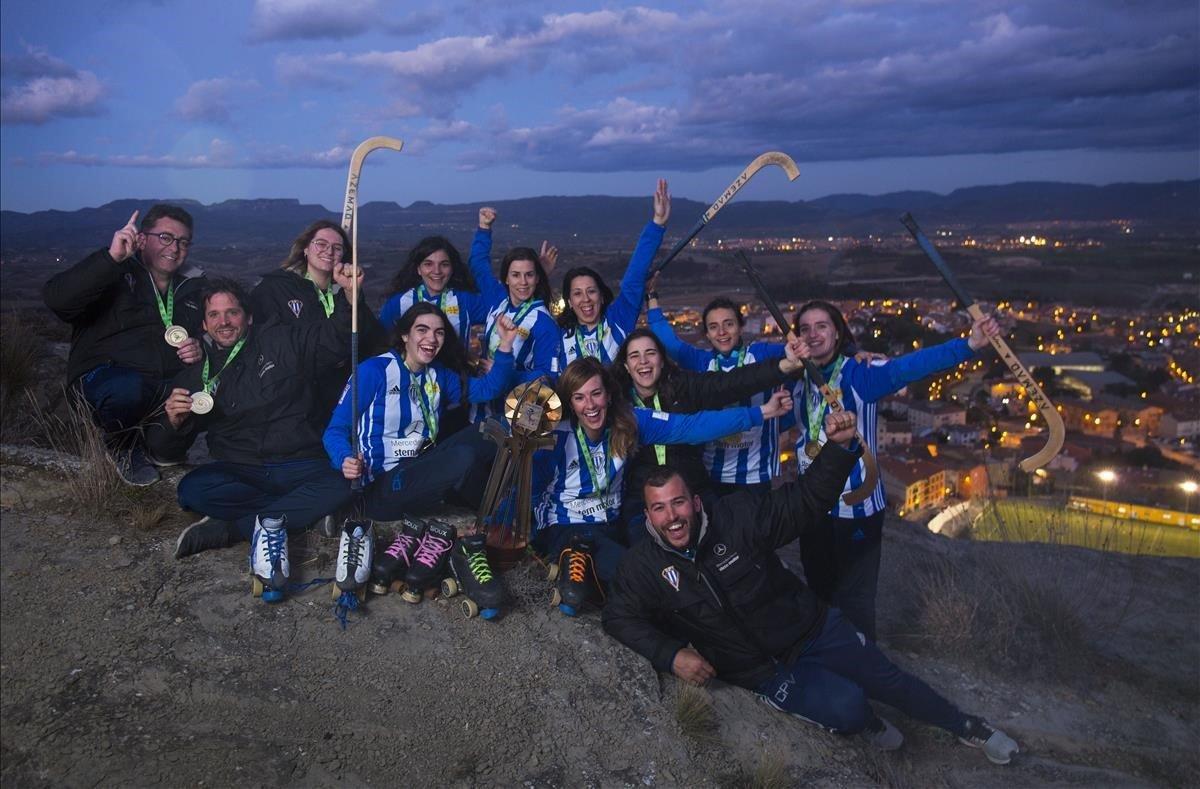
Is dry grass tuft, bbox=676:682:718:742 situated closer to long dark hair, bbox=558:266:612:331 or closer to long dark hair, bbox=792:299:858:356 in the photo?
long dark hair, bbox=792:299:858:356

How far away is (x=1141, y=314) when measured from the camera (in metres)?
46.3

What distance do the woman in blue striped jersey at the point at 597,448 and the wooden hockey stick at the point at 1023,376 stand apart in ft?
4.06

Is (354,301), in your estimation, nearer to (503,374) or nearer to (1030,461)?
(503,374)

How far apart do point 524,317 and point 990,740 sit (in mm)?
4214

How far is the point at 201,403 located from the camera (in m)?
5.54

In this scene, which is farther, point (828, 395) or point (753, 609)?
point (828, 395)

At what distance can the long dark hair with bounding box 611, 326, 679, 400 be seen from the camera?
5.78 meters

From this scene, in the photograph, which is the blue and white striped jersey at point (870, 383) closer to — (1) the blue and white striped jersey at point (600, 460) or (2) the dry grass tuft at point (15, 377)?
(1) the blue and white striped jersey at point (600, 460)

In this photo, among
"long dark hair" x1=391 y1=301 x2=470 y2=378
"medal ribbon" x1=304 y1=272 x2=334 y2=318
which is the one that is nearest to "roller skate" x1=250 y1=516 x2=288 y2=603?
"long dark hair" x1=391 y1=301 x2=470 y2=378

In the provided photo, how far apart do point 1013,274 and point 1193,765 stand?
1951 inches

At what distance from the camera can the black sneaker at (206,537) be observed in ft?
18.6

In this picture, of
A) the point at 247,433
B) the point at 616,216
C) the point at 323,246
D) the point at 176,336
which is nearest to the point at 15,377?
the point at 176,336

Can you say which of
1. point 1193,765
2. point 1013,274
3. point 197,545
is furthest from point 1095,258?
point 197,545

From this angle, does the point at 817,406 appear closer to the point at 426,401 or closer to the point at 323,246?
the point at 426,401
